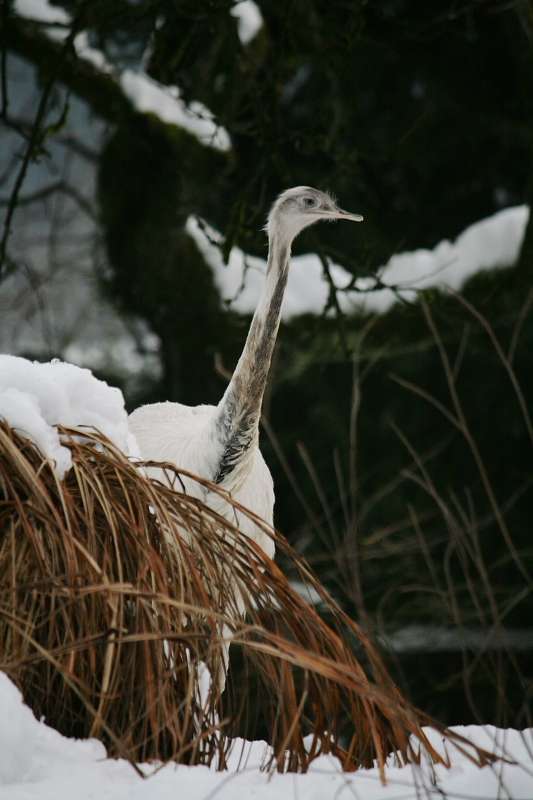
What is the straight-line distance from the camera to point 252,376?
3475mm

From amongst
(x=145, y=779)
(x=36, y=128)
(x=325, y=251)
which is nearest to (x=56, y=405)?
(x=145, y=779)

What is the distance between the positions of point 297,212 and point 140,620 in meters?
1.90

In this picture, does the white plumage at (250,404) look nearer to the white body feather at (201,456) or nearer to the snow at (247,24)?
the white body feather at (201,456)

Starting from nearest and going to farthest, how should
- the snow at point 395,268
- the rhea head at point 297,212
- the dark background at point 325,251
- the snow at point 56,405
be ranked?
the snow at point 56,405 < the rhea head at point 297,212 < the dark background at point 325,251 < the snow at point 395,268

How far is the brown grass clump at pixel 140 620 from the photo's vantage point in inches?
74.3

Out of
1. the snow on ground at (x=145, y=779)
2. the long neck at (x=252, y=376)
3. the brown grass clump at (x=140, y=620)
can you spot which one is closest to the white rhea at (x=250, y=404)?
the long neck at (x=252, y=376)

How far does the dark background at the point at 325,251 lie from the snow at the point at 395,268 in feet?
0.29

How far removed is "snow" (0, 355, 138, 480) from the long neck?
1137 millimetres

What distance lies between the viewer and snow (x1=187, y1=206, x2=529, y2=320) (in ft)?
20.6

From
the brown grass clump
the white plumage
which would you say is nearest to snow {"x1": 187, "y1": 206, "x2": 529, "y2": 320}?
the white plumage

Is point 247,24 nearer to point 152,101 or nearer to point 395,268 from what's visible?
→ point 152,101

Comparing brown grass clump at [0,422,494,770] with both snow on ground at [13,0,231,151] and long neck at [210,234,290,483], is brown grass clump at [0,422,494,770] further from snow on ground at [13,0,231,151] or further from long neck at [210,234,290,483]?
snow on ground at [13,0,231,151]

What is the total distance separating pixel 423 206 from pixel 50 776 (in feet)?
25.5

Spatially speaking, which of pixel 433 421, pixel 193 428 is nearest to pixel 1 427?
pixel 193 428
